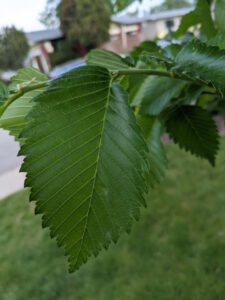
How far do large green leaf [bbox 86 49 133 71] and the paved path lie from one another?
9.89ft

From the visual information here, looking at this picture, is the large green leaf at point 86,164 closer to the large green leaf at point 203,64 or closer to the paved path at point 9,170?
the large green leaf at point 203,64

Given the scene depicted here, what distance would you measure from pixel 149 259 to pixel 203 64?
1.97 meters

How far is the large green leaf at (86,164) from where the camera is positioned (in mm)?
271

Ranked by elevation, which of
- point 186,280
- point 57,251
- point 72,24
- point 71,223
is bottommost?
point 72,24

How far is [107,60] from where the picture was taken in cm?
36

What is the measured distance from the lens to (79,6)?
9258mm

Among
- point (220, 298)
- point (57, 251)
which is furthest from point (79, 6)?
point (220, 298)

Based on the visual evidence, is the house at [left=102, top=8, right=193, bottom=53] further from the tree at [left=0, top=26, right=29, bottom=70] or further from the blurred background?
the blurred background

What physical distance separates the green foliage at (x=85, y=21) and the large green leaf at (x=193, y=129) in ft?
31.8

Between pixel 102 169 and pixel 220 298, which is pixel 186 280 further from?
pixel 102 169

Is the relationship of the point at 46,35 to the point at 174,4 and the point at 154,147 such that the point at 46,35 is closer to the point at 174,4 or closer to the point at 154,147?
the point at 154,147

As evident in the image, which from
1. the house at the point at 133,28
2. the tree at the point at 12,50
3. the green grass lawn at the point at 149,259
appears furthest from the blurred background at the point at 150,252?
the house at the point at 133,28

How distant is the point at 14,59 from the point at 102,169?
5.85m

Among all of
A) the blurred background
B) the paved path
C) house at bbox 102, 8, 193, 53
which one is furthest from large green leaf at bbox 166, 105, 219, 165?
house at bbox 102, 8, 193, 53
